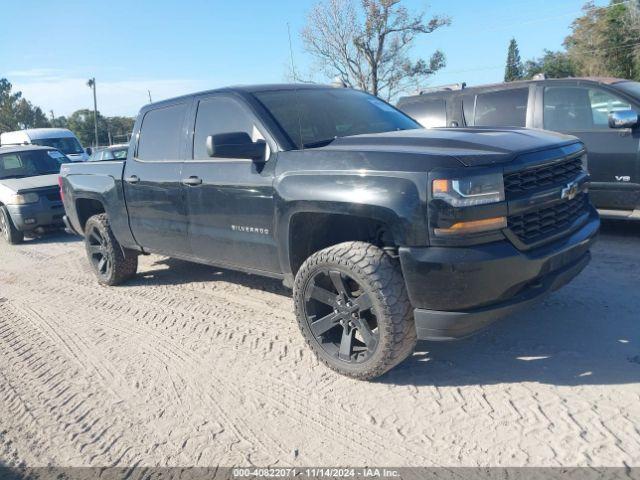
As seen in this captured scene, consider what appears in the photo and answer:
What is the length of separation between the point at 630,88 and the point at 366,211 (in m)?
4.87

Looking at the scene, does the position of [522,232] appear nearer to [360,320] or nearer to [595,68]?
[360,320]

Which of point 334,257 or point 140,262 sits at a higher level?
point 334,257

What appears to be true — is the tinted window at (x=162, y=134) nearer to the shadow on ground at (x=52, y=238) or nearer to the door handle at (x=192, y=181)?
the door handle at (x=192, y=181)

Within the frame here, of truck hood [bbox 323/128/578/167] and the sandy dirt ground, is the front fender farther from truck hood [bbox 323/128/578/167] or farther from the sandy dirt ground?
the sandy dirt ground

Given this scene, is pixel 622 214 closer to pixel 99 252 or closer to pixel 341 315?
pixel 341 315

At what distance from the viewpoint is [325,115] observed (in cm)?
409

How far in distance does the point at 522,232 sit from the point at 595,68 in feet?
121

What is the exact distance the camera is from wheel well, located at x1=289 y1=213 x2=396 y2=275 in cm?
347

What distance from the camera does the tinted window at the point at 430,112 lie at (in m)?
7.37

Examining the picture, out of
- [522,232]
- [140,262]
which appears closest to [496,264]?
[522,232]

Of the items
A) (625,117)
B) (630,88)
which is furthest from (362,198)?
(630,88)

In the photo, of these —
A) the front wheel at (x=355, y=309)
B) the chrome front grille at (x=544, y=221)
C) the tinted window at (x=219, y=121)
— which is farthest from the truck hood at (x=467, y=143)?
the tinted window at (x=219, y=121)

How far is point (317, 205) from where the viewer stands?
324 centimetres

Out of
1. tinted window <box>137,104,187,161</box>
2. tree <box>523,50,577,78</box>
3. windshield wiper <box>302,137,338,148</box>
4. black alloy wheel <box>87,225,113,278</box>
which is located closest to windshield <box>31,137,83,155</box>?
black alloy wheel <box>87,225,113,278</box>
